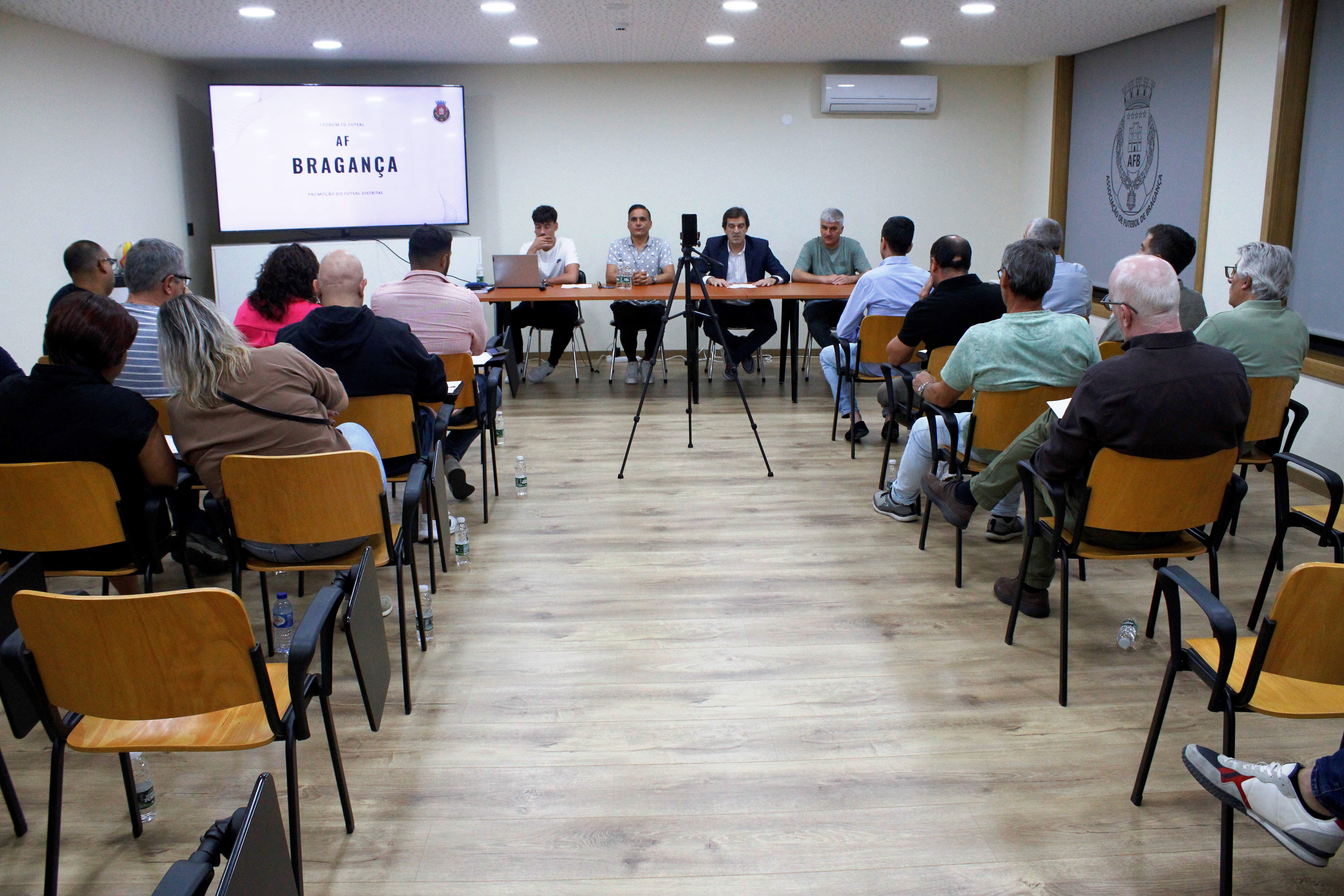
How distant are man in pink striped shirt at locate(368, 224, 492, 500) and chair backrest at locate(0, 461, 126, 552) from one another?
1797mm

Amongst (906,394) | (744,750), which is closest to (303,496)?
(744,750)

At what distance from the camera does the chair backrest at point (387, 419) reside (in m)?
3.32

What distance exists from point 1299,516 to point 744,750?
6.26 feet

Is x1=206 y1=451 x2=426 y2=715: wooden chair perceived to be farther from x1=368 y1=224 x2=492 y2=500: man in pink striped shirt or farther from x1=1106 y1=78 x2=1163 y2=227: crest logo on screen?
x1=1106 y1=78 x2=1163 y2=227: crest logo on screen

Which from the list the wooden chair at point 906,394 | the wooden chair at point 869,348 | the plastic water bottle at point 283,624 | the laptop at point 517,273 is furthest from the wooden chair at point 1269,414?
the laptop at point 517,273

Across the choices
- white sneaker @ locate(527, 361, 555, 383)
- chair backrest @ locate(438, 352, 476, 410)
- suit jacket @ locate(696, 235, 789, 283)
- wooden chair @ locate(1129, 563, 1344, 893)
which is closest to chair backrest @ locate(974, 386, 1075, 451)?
wooden chair @ locate(1129, 563, 1344, 893)

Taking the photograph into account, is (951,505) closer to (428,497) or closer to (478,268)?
(428,497)

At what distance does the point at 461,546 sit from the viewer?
381 cm

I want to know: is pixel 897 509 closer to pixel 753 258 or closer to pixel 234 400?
pixel 234 400

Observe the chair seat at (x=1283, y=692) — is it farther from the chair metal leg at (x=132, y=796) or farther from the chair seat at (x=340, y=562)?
the chair metal leg at (x=132, y=796)

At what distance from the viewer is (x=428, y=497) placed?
349 cm

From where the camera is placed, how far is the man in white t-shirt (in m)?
7.41

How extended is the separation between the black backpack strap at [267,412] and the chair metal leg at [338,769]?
2.96 feet

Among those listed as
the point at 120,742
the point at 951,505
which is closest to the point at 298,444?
the point at 120,742
